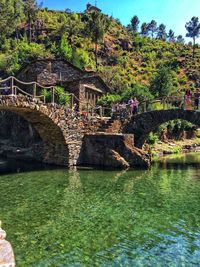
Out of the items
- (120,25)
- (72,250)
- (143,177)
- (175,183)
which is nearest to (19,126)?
(143,177)

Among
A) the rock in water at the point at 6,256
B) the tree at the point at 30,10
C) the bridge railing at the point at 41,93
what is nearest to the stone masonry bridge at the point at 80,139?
the bridge railing at the point at 41,93

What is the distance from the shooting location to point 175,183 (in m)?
20.6

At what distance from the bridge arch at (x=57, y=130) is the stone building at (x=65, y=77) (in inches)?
453

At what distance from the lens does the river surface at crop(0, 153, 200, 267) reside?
9.49m

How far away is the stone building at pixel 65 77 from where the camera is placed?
39625 mm

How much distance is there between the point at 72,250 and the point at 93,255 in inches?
25.9

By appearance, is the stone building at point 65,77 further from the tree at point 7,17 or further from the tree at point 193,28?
the tree at point 193,28

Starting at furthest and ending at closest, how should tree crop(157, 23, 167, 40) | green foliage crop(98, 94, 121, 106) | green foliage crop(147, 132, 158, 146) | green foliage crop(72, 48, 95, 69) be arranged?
tree crop(157, 23, 167, 40) → green foliage crop(72, 48, 95, 69) → green foliage crop(98, 94, 121, 106) → green foliage crop(147, 132, 158, 146)

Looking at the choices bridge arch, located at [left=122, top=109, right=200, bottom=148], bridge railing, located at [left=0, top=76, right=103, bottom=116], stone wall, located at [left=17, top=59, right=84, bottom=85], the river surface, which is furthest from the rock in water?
stone wall, located at [left=17, top=59, right=84, bottom=85]

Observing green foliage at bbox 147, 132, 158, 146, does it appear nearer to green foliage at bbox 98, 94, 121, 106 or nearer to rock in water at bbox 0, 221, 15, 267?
green foliage at bbox 98, 94, 121, 106

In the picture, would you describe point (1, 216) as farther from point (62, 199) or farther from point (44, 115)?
point (44, 115)

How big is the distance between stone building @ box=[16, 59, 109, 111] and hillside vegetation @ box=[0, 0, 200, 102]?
1504 cm

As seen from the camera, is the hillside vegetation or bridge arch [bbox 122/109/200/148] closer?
bridge arch [bbox 122/109/200/148]

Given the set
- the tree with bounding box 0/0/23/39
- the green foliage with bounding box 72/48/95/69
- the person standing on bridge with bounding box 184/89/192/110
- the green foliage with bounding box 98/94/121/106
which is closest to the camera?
the person standing on bridge with bounding box 184/89/192/110
